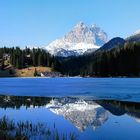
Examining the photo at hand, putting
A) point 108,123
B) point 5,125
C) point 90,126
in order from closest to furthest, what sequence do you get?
point 5,125
point 90,126
point 108,123

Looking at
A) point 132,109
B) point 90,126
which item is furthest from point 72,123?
point 132,109

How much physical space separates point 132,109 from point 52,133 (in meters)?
22.0

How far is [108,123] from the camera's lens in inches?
1569

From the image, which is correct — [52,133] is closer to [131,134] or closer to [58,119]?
[131,134]

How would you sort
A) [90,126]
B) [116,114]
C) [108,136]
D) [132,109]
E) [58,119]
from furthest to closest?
[132,109] → [116,114] → [58,119] → [90,126] → [108,136]

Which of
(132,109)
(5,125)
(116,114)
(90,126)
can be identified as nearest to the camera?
(5,125)

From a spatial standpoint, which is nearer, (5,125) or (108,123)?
(5,125)

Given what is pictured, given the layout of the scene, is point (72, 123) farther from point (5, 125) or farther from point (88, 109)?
point (88, 109)

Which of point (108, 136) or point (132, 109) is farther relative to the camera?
point (132, 109)

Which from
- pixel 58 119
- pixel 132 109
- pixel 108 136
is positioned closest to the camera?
pixel 108 136

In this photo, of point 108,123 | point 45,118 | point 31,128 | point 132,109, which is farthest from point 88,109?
point 31,128

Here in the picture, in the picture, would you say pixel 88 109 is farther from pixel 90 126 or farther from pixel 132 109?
pixel 90 126

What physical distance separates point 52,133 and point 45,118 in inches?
492

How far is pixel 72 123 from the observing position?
1572 inches
